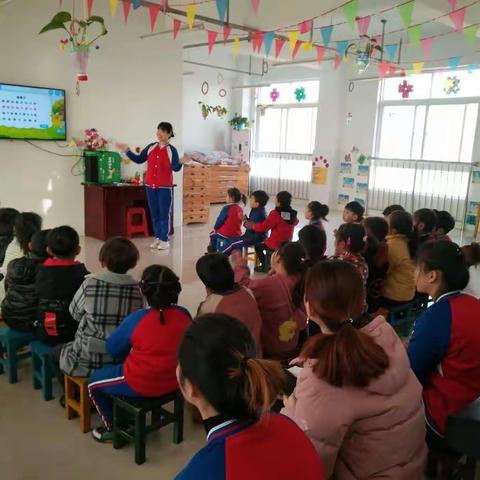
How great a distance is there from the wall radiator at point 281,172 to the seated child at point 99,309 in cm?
884

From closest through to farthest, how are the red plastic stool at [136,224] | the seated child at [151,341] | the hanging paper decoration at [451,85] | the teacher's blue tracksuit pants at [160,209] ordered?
the seated child at [151,341] → the teacher's blue tracksuit pants at [160,209] → the red plastic stool at [136,224] → the hanging paper decoration at [451,85]

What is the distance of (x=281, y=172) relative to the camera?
11453mm

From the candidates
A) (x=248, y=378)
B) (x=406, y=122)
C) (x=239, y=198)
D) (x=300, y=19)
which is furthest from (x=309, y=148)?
(x=248, y=378)

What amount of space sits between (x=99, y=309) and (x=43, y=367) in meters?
0.56

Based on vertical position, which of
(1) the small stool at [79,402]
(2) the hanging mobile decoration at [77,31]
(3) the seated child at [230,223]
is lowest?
(1) the small stool at [79,402]

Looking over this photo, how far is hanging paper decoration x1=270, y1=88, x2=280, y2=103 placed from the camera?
447 inches

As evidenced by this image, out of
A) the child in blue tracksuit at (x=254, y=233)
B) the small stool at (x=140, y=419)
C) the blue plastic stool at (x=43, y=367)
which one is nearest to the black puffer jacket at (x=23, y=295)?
the blue plastic stool at (x=43, y=367)

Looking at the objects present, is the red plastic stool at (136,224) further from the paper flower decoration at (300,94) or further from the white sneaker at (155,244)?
the paper flower decoration at (300,94)

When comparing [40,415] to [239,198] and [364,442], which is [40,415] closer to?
[364,442]

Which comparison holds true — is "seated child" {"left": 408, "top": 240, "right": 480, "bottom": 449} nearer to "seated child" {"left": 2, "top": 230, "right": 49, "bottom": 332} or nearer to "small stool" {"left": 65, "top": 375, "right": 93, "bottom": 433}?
"small stool" {"left": 65, "top": 375, "right": 93, "bottom": 433}

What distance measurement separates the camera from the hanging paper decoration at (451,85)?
825cm

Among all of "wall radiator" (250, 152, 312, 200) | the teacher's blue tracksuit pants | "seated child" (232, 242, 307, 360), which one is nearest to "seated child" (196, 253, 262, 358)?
"seated child" (232, 242, 307, 360)

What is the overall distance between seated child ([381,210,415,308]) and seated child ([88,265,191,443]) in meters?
1.88

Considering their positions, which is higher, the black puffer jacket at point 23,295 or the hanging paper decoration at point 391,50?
the hanging paper decoration at point 391,50
